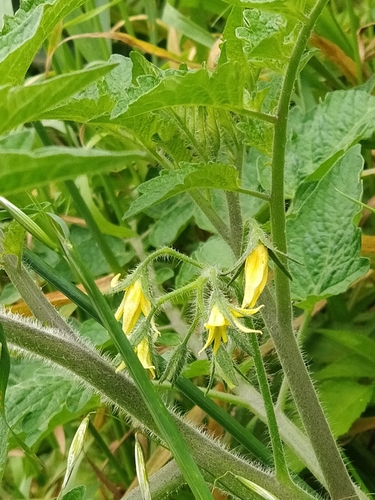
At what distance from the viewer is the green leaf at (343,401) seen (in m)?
0.84

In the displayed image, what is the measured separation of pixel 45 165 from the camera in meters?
0.26

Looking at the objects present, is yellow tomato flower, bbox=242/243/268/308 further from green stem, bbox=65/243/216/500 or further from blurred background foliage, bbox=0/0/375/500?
blurred background foliage, bbox=0/0/375/500

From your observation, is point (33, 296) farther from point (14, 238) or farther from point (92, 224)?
point (92, 224)

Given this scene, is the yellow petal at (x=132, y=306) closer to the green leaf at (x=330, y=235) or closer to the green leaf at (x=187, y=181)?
the green leaf at (x=187, y=181)

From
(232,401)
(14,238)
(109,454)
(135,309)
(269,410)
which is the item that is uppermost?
(14,238)

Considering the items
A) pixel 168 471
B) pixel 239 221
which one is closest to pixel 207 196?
pixel 239 221

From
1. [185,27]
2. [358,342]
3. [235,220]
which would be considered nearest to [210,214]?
[235,220]

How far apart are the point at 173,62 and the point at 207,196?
717 millimetres

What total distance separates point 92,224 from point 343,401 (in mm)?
441

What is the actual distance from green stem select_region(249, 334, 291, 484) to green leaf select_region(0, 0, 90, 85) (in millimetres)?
300

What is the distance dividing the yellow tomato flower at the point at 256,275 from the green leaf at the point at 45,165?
272 millimetres

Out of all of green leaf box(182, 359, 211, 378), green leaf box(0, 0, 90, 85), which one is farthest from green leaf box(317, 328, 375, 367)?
green leaf box(0, 0, 90, 85)

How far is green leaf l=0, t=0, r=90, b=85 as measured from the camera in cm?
38

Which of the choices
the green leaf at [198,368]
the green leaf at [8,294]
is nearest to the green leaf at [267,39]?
the green leaf at [198,368]
